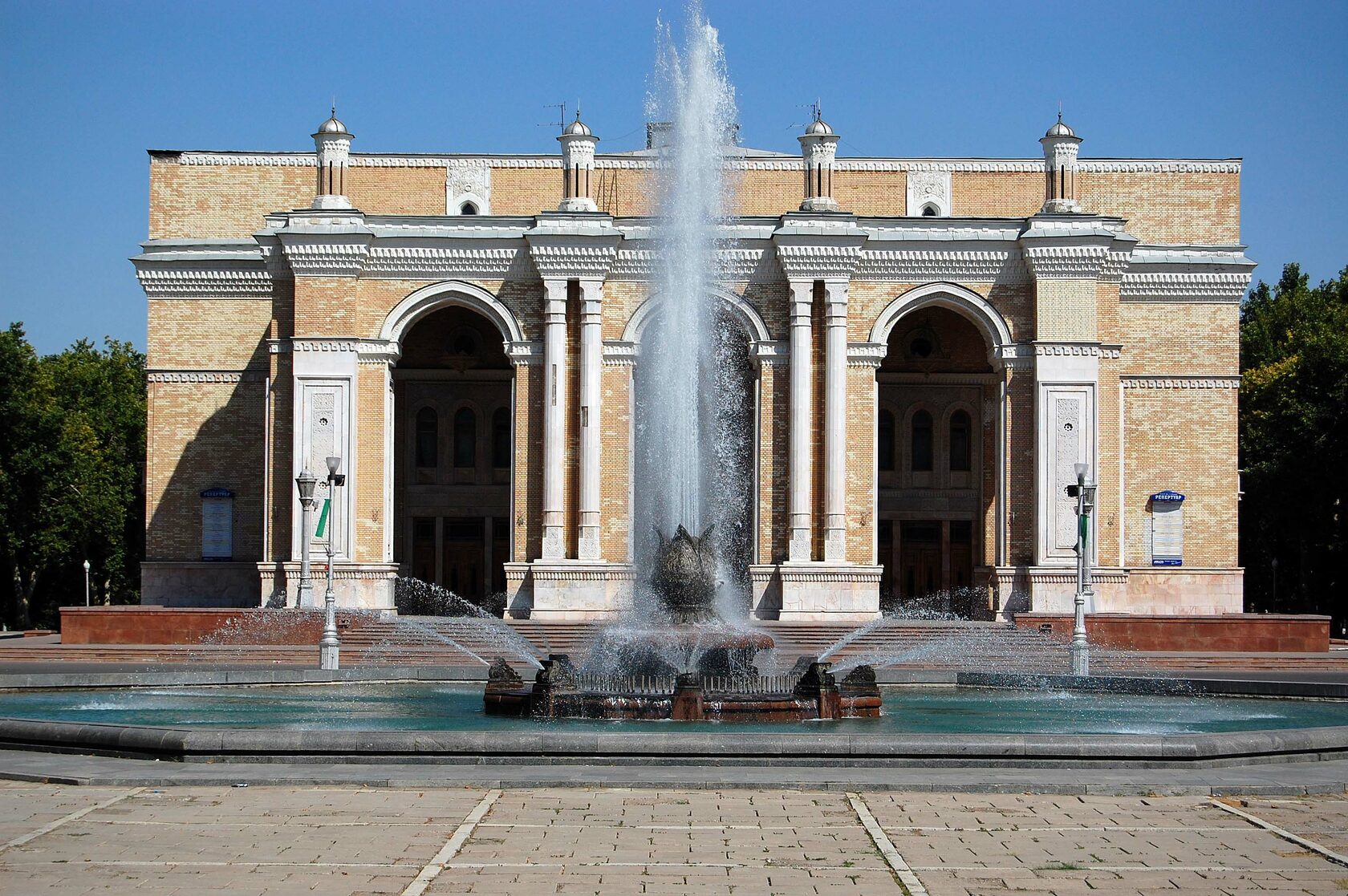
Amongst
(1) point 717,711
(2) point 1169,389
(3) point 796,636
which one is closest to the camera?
(1) point 717,711

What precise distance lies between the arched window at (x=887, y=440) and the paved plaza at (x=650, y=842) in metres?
31.7

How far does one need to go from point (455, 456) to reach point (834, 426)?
11.5 m

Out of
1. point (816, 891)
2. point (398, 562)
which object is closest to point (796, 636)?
point (398, 562)

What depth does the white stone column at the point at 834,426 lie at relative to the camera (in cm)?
3909

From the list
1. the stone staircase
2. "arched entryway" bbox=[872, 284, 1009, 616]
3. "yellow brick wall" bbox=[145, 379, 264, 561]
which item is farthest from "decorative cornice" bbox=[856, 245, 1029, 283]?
"yellow brick wall" bbox=[145, 379, 264, 561]

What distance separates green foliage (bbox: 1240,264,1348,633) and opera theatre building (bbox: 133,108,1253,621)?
381 inches

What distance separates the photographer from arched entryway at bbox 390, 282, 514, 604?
1780 inches

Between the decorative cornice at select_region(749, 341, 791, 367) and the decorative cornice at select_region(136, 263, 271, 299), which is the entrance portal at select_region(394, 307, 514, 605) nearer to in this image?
the decorative cornice at select_region(136, 263, 271, 299)

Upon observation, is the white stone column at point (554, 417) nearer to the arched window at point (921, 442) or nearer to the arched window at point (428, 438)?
the arched window at point (428, 438)

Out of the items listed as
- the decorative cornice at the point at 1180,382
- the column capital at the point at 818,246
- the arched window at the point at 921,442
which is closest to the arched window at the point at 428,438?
the column capital at the point at 818,246

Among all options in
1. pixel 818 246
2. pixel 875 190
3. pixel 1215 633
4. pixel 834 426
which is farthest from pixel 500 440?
Result: pixel 1215 633

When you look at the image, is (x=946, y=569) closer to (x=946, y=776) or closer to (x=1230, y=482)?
(x=1230, y=482)

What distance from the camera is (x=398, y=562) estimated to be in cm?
4469

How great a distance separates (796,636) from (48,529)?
33.3 metres
